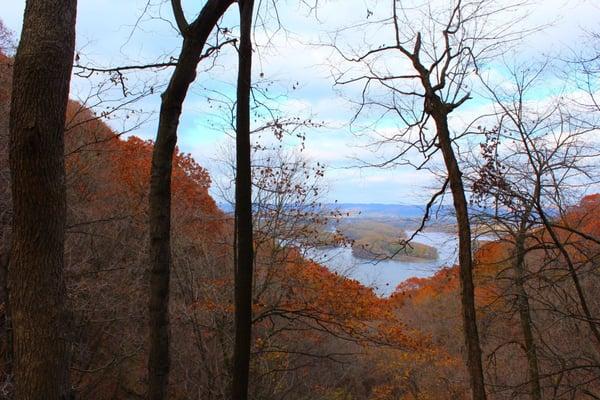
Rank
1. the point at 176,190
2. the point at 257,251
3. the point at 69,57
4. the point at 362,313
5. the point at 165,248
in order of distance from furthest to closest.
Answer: the point at 176,190, the point at 257,251, the point at 362,313, the point at 165,248, the point at 69,57

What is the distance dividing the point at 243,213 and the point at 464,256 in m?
5.18

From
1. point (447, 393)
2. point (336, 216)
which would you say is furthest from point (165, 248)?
point (447, 393)

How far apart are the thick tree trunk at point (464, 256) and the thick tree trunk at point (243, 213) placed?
484 centimetres

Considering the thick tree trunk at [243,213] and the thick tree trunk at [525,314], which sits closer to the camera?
the thick tree trunk at [243,213]

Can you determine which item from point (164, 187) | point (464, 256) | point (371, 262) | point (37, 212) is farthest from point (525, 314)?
point (37, 212)

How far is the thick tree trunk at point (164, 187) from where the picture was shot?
4137 millimetres

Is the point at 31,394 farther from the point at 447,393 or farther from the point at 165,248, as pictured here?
the point at 447,393

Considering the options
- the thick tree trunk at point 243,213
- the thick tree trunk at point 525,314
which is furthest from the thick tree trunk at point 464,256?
the thick tree trunk at point 243,213

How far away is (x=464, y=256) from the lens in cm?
825

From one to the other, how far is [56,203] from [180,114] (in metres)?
1.72

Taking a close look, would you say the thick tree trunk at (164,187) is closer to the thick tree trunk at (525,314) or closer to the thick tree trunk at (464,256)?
the thick tree trunk at (464,256)

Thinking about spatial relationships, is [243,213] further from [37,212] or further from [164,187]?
[37,212]

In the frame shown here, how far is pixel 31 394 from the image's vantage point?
288 centimetres

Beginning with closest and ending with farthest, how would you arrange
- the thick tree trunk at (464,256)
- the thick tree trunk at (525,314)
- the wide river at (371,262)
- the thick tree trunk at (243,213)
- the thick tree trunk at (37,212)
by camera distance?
1. the thick tree trunk at (37,212)
2. the thick tree trunk at (243,213)
3. the thick tree trunk at (464,256)
4. the thick tree trunk at (525,314)
5. the wide river at (371,262)
